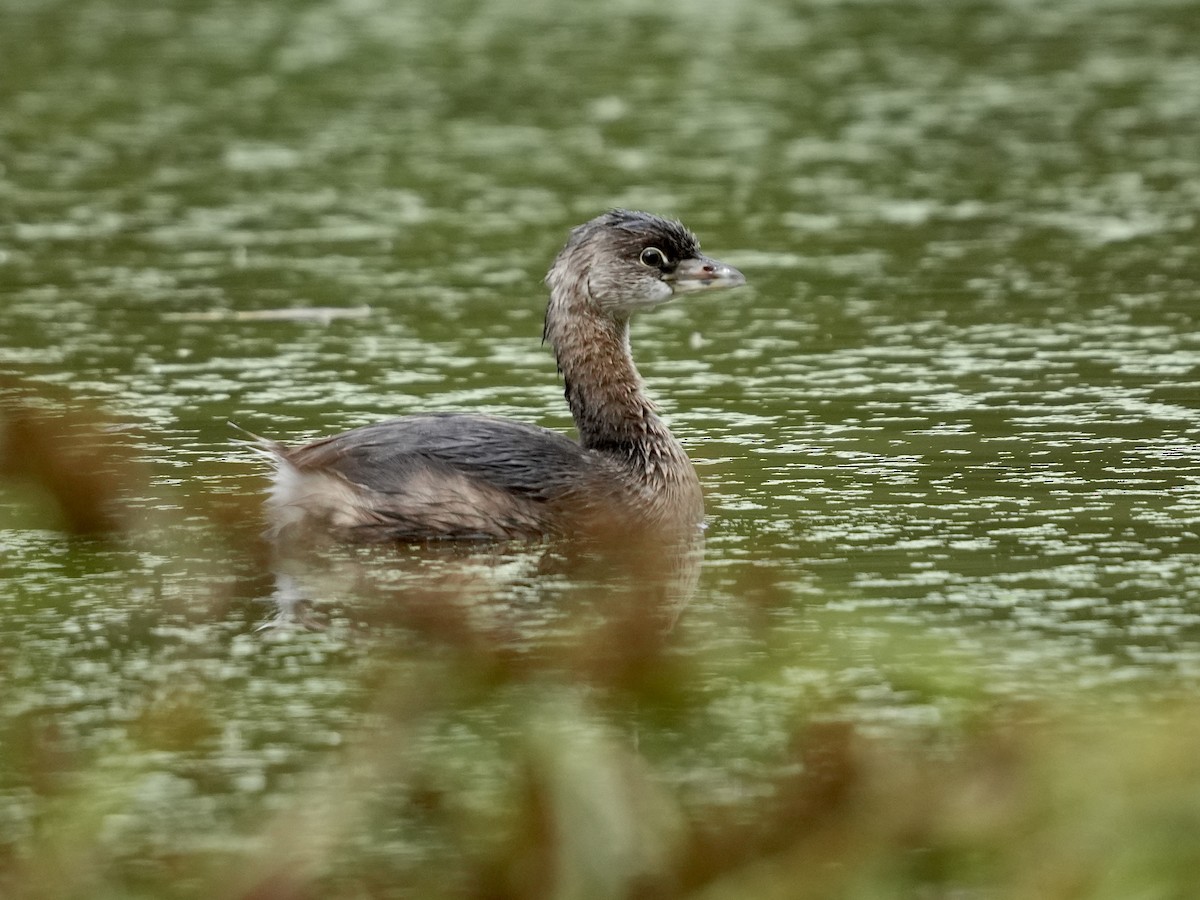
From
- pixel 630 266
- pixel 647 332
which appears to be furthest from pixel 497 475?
pixel 647 332

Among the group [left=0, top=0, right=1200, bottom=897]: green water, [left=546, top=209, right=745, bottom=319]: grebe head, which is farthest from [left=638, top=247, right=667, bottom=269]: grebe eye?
[left=0, top=0, right=1200, bottom=897]: green water

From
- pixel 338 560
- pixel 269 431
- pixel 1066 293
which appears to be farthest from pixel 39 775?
pixel 1066 293

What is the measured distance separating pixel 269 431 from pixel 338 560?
2042 millimetres

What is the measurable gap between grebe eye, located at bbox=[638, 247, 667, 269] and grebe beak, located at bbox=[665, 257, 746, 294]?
6 centimetres

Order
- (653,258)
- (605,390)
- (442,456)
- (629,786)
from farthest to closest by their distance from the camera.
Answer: (653,258), (605,390), (442,456), (629,786)

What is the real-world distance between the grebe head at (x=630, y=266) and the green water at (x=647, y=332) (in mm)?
669

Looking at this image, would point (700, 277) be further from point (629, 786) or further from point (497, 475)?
point (629, 786)

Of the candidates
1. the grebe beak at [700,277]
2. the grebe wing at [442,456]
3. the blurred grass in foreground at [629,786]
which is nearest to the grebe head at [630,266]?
the grebe beak at [700,277]

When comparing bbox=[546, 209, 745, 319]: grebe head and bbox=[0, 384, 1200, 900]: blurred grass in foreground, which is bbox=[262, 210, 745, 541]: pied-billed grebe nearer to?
bbox=[546, 209, 745, 319]: grebe head

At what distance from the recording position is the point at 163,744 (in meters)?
2.56

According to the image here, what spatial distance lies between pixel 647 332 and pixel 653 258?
2996mm

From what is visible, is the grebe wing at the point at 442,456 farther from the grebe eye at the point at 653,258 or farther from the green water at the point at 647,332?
the grebe eye at the point at 653,258

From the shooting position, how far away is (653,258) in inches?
354

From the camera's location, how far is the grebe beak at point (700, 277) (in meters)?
9.03
